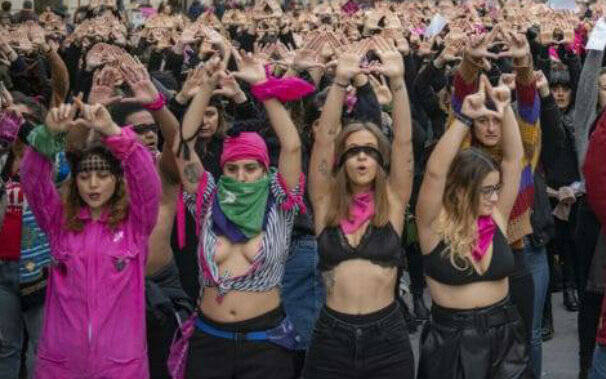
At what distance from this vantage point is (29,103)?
6543 mm

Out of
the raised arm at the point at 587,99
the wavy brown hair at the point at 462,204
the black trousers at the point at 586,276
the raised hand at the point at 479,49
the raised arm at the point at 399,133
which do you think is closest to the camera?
the wavy brown hair at the point at 462,204

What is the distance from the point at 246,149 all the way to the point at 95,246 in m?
0.83

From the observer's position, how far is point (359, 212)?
535cm

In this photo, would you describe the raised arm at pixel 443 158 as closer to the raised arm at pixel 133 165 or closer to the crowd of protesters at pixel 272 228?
the crowd of protesters at pixel 272 228

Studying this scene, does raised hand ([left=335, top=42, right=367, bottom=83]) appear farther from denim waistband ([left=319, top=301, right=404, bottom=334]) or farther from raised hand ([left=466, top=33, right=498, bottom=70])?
denim waistband ([left=319, top=301, right=404, bottom=334])

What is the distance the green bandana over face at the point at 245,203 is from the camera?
17.6ft

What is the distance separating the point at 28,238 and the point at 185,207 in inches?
31.2

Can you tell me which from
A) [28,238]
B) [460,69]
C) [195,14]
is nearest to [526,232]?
[460,69]

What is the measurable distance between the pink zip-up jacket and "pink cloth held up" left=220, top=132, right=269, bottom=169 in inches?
16.3

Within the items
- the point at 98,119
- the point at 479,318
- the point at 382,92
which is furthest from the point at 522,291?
the point at 98,119

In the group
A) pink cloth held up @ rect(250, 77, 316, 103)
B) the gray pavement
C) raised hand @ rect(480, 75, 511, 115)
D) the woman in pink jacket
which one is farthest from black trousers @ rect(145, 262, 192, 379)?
the gray pavement

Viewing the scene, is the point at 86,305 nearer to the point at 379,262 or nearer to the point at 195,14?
the point at 379,262

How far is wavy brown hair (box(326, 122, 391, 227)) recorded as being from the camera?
210 inches

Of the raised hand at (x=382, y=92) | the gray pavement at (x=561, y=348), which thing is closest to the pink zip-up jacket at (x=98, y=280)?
the raised hand at (x=382, y=92)
